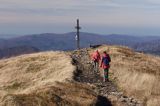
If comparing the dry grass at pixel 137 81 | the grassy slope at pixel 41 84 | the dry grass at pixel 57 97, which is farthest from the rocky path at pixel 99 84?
the dry grass at pixel 57 97

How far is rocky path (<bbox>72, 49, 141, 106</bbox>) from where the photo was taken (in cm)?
3116

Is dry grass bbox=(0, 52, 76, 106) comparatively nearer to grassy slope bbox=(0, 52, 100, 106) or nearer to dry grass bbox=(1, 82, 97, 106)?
grassy slope bbox=(0, 52, 100, 106)

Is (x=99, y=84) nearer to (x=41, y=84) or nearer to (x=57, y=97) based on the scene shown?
(x=41, y=84)

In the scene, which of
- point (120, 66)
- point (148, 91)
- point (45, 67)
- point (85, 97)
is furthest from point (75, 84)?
point (45, 67)

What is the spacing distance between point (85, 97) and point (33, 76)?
56.0 ft

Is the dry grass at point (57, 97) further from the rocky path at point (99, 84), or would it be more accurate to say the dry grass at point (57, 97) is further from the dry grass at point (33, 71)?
the dry grass at point (33, 71)

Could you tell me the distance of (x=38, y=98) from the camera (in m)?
25.6

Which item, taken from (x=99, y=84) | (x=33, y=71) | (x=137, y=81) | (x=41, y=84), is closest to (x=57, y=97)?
(x=41, y=84)

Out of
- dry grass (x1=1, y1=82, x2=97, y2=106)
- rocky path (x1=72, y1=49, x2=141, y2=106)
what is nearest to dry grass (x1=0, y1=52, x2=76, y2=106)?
rocky path (x1=72, y1=49, x2=141, y2=106)

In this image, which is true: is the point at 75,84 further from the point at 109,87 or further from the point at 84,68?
the point at 84,68

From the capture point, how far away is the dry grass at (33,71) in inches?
1603

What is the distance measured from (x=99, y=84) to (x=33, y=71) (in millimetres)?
12661

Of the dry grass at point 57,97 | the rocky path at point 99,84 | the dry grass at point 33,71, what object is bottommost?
the dry grass at point 33,71

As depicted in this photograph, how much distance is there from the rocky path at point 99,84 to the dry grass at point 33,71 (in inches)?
48.2
